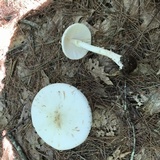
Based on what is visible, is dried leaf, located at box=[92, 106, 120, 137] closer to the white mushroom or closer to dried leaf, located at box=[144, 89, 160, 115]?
dried leaf, located at box=[144, 89, 160, 115]

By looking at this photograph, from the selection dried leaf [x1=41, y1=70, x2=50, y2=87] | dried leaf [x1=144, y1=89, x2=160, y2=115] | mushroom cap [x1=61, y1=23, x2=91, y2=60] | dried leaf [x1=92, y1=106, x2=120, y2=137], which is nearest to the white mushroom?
mushroom cap [x1=61, y1=23, x2=91, y2=60]

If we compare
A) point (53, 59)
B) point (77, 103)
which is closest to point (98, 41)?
point (53, 59)

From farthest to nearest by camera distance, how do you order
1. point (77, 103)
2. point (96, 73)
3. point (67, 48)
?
point (96, 73) → point (67, 48) → point (77, 103)

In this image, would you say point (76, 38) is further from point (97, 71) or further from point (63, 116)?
point (63, 116)

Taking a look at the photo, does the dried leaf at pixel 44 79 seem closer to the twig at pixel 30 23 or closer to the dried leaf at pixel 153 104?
the twig at pixel 30 23

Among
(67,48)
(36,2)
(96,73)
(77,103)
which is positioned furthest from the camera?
(36,2)

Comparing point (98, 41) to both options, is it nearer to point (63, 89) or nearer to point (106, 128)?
point (63, 89)
